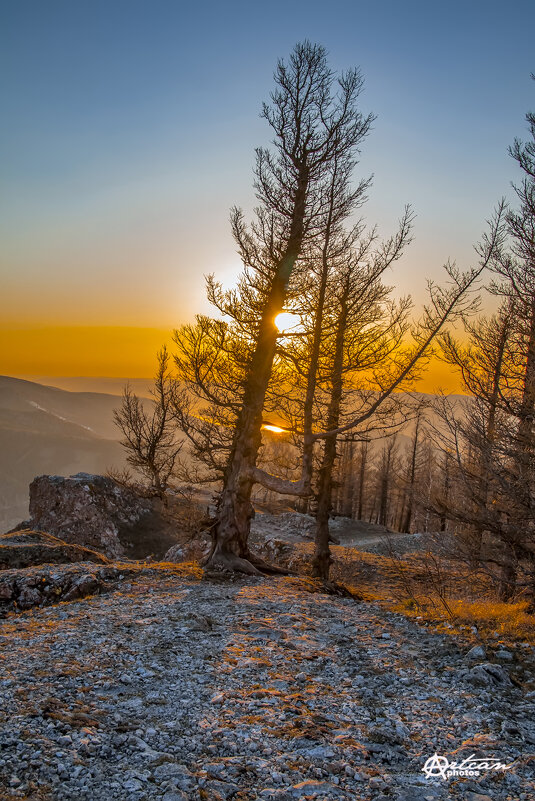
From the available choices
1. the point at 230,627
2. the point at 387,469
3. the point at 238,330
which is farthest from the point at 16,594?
the point at 387,469

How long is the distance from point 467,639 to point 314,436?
4190 mm

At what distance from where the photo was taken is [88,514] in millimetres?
20000

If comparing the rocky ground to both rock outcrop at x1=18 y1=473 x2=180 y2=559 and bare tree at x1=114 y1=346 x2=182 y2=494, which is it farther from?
bare tree at x1=114 y1=346 x2=182 y2=494

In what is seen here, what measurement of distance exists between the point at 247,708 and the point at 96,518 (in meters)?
17.7

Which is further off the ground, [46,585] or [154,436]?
[154,436]

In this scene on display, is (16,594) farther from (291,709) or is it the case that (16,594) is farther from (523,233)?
(523,233)

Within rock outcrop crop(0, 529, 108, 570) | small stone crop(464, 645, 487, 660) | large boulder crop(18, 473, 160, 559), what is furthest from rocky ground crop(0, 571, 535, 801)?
large boulder crop(18, 473, 160, 559)

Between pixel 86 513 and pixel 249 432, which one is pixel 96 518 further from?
pixel 249 432

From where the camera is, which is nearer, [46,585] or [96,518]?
[46,585]
